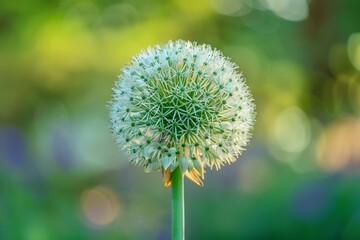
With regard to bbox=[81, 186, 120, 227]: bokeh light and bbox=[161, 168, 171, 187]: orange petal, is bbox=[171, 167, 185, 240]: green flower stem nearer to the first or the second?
bbox=[161, 168, 171, 187]: orange petal

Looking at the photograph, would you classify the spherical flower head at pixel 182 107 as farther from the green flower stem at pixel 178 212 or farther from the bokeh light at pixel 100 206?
the bokeh light at pixel 100 206

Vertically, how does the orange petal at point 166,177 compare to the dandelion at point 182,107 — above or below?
below

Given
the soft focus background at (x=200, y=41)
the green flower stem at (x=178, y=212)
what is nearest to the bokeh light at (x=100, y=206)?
the soft focus background at (x=200, y=41)

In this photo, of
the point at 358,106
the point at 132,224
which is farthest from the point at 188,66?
the point at 358,106

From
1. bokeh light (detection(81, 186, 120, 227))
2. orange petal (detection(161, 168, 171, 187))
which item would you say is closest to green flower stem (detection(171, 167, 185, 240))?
orange petal (detection(161, 168, 171, 187))

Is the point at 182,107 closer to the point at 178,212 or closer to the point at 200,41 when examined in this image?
the point at 178,212
